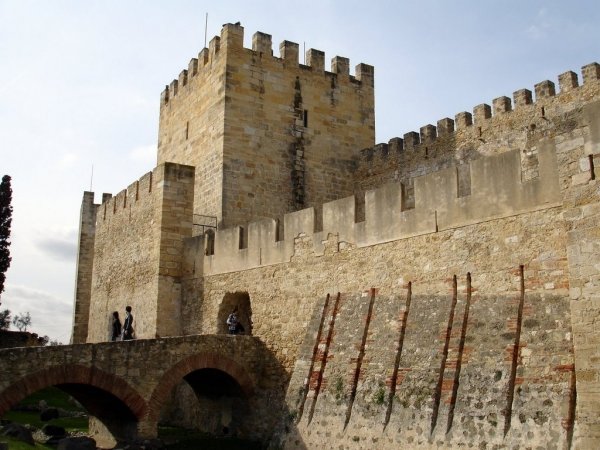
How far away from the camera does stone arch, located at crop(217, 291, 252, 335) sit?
18062 millimetres

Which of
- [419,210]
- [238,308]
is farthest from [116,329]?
[419,210]

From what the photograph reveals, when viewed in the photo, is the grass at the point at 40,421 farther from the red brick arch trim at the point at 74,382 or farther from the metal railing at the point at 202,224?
the metal railing at the point at 202,224

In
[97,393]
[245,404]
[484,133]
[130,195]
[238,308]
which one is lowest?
[245,404]


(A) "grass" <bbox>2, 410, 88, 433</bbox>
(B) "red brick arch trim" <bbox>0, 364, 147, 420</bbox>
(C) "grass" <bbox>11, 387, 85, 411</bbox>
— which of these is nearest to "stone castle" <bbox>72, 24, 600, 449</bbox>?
(C) "grass" <bbox>11, 387, 85, 411</bbox>

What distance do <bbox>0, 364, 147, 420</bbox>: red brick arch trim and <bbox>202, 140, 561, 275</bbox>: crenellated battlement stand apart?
13.8 ft

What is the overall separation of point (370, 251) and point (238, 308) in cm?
503

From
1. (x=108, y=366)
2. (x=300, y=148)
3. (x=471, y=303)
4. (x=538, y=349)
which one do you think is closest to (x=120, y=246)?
(x=300, y=148)

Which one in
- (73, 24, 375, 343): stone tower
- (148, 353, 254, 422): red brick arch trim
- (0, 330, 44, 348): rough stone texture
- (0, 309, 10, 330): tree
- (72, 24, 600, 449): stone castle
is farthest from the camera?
(0, 309, 10, 330): tree

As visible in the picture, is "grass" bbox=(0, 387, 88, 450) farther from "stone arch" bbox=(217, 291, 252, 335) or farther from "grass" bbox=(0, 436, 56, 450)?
"stone arch" bbox=(217, 291, 252, 335)

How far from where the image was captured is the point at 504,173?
12312 millimetres

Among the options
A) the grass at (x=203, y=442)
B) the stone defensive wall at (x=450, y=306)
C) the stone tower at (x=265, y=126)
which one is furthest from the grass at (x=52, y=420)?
the stone tower at (x=265, y=126)

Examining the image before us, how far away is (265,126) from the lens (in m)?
21.9

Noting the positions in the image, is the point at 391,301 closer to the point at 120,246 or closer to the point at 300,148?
the point at 300,148

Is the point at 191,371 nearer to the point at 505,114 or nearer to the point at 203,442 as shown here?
the point at 203,442
